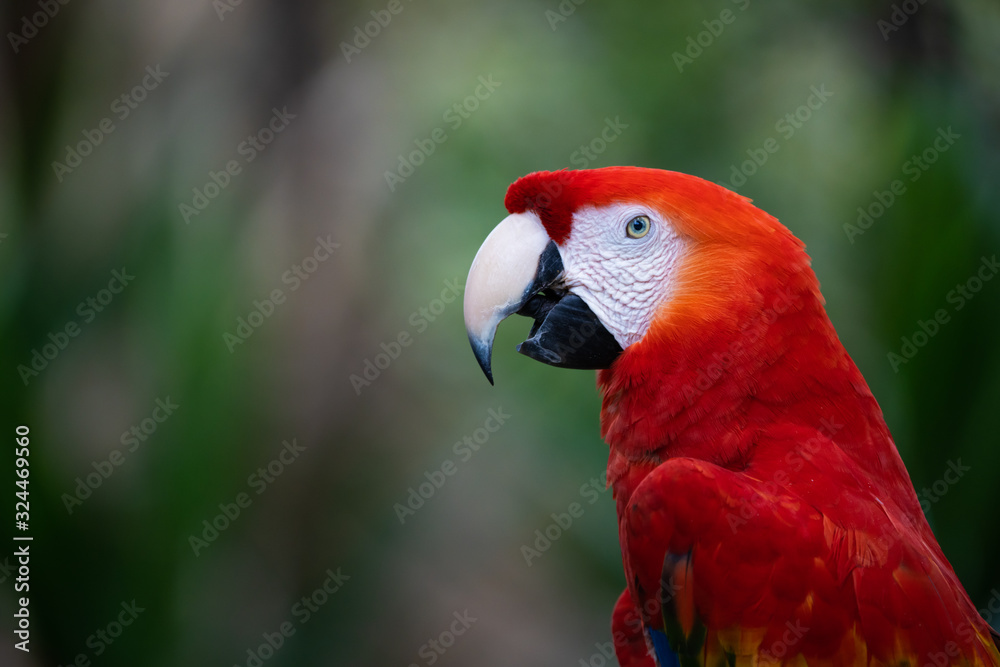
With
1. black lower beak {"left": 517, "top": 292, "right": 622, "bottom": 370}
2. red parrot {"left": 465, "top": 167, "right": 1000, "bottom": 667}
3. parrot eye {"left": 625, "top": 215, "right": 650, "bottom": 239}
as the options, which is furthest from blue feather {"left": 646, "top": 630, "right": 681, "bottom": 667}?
parrot eye {"left": 625, "top": 215, "right": 650, "bottom": 239}

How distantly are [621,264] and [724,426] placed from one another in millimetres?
264

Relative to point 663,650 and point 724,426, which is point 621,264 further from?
point 663,650

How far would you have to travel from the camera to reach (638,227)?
988 millimetres

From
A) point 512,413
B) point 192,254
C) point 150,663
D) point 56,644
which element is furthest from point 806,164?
point 56,644

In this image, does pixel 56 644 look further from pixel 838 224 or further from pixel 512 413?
pixel 838 224

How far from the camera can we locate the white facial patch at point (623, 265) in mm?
982

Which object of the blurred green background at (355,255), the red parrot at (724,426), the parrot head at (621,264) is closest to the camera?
the red parrot at (724,426)

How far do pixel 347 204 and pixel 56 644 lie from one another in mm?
1319

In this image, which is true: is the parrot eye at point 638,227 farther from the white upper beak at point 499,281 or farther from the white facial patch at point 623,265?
the white upper beak at point 499,281

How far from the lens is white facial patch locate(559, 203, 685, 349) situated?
0.98 meters

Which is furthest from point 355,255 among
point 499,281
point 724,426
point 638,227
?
point 724,426

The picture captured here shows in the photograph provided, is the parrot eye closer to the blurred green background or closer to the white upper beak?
the white upper beak

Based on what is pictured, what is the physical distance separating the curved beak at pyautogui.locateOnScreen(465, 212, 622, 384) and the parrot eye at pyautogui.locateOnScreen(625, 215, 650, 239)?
110mm

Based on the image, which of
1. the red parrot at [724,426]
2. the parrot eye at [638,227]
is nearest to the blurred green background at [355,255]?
the red parrot at [724,426]
